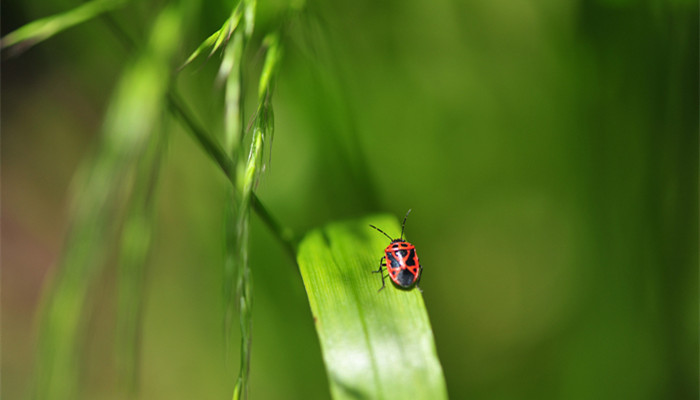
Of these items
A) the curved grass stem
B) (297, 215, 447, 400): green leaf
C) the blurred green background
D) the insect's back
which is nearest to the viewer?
(297, 215, 447, 400): green leaf

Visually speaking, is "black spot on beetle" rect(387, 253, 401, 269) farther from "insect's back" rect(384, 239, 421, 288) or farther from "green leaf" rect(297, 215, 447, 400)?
"green leaf" rect(297, 215, 447, 400)

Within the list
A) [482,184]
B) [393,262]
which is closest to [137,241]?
[393,262]

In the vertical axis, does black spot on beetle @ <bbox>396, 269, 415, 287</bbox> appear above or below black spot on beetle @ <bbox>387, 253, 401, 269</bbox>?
below

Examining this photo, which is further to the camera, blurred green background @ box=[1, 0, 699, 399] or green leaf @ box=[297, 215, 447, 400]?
blurred green background @ box=[1, 0, 699, 399]

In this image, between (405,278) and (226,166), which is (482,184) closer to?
(405,278)

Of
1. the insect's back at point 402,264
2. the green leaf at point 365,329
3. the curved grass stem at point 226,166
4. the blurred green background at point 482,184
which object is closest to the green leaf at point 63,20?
the curved grass stem at point 226,166

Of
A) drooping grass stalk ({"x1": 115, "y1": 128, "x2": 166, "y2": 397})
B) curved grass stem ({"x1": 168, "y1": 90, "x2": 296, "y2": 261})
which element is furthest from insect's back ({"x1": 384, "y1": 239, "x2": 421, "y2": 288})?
drooping grass stalk ({"x1": 115, "y1": 128, "x2": 166, "y2": 397})

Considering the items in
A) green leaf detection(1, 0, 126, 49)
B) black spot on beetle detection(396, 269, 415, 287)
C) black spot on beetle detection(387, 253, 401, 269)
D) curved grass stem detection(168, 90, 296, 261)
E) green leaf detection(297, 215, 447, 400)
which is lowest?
green leaf detection(297, 215, 447, 400)
